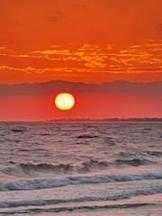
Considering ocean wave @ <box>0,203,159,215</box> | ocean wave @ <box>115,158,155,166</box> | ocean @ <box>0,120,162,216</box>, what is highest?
ocean wave @ <box>115,158,155,166</box>

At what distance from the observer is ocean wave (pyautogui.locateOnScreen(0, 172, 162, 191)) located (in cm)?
1951

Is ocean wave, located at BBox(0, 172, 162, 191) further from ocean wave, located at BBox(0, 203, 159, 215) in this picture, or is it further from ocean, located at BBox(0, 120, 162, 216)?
Answer: ocean wave, located at BBox(0, 203, 159, 215)

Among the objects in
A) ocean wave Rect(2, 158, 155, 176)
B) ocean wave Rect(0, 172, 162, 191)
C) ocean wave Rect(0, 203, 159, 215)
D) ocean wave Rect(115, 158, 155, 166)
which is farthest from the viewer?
ocean wave Rect(115, 158, 155, 166)

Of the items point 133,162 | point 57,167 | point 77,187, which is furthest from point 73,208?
point 133,162

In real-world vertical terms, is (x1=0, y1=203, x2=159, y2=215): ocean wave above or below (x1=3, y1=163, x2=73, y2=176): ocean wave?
below

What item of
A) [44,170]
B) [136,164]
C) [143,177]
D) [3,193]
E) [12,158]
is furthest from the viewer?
[12,158]

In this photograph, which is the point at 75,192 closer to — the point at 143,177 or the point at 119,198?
the point at 119,198

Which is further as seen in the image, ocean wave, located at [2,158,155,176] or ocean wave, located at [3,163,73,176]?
ocean wave, located at [2,158,155,176]

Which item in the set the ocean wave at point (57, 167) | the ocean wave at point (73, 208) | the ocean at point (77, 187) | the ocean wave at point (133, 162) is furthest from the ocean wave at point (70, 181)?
the ocean wave at point (133, 162)

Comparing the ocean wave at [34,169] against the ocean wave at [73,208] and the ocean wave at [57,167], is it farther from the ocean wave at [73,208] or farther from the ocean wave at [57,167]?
the ocean wave at [73,208]

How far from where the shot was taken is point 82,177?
73.9ft

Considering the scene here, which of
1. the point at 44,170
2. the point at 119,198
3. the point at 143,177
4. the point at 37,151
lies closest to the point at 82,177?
the point at 143,177

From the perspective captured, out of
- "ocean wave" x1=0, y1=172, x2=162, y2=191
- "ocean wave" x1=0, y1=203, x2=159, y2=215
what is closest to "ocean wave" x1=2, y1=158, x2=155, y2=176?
"ocean wave" x1=0, y1=172, x2=162, y2=191

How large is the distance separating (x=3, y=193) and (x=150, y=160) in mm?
15994
